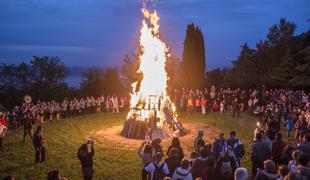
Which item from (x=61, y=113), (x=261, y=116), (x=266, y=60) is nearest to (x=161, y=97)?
(x=261, y=116)

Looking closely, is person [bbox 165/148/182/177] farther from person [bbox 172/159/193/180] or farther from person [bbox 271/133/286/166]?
person [bbox 271/133/286/166]

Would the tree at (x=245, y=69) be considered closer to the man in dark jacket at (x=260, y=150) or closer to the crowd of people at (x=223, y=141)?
the crowd of people at (x=223, y=141)

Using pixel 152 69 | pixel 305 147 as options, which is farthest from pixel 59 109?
pixel 305 147

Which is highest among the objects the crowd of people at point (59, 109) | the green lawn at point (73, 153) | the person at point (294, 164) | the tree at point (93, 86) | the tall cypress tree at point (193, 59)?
the tall cypress tree at point (193, 59)

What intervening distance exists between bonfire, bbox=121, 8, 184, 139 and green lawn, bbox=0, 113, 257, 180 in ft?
10.4

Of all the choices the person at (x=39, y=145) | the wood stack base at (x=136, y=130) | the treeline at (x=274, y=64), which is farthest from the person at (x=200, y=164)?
the treeline at (x=274, y=64)

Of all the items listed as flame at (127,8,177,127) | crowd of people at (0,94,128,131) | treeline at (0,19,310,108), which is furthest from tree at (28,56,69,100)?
flame at (127,8,177,127)

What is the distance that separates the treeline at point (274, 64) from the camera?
3500cm

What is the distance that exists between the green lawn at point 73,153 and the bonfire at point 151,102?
3.16m

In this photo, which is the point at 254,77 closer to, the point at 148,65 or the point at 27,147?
the point at 148,65

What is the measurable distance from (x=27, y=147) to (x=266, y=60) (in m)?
35.3

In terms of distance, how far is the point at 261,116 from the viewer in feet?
87.5

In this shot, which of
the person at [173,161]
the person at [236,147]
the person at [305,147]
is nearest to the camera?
the person at [173,161]

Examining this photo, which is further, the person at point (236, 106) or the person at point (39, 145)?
the person at point (236, 106)
